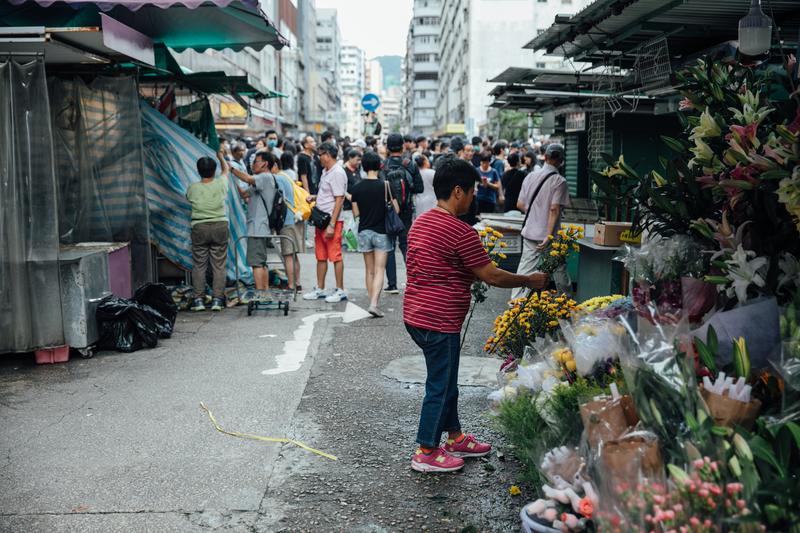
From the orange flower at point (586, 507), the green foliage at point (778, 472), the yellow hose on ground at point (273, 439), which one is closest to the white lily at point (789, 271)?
the green foliage at point (778, 472)

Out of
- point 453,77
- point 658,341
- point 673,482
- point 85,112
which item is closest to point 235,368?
point 85,112

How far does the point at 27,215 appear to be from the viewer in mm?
7262

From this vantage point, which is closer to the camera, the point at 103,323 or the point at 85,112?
the point at 103,323

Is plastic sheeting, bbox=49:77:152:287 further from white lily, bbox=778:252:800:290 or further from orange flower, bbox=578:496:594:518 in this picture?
white lily, bbox=778:252:800:290

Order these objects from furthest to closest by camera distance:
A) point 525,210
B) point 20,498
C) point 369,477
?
point 525,210
point 369,477
point 20,498

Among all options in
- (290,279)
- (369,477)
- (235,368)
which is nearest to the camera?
(369,477)

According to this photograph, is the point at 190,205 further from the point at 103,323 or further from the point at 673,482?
the point at 673,482

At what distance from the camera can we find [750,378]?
3.31m

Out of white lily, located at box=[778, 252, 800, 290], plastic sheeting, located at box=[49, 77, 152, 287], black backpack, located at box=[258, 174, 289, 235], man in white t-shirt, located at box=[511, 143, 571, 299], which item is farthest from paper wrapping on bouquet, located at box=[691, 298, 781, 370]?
black backpack, located at box=[258, 174, 289, 235]

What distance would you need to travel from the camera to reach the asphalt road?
4418 millimetres

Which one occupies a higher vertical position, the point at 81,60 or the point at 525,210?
the point at 81,60

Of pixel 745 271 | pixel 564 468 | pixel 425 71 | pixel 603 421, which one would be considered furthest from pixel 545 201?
pixel 425 71

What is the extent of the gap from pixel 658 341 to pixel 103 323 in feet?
19.9

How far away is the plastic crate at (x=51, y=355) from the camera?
24.8 feet
